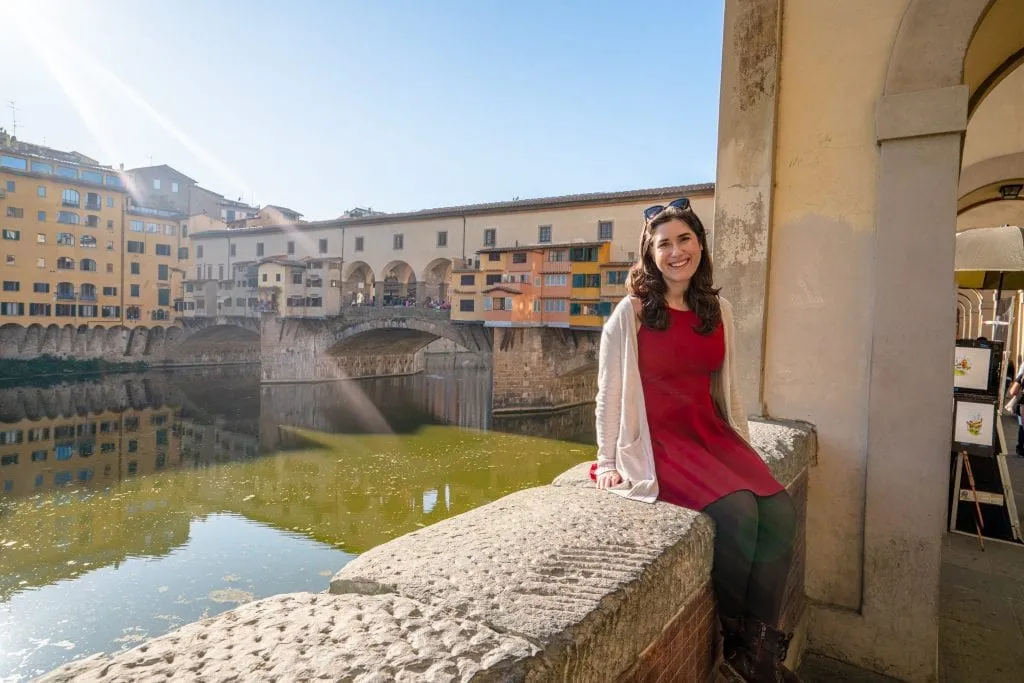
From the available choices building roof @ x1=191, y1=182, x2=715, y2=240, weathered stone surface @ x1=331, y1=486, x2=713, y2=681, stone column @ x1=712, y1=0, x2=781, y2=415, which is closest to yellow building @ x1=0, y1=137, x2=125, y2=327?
building roof @ x1=191, y1=182, x2=715, y2=240

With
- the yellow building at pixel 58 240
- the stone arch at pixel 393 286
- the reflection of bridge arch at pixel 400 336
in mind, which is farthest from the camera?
the stone arch at pixel 393 286

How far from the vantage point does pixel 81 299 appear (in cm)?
3628

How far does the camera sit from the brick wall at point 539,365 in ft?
81.8

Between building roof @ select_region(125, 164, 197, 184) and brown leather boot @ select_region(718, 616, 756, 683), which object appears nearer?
brown leather boot @ select_region(718, 616, 756, 683)

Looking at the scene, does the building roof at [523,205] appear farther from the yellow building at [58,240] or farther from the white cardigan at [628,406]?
the white cardigan at [628,406]

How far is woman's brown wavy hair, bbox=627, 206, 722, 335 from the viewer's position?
2.17 metres

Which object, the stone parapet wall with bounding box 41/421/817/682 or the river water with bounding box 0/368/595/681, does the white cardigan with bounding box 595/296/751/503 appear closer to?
the stone parapet wall with bounding box 41/421/817/682

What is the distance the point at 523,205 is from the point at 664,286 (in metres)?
27.7

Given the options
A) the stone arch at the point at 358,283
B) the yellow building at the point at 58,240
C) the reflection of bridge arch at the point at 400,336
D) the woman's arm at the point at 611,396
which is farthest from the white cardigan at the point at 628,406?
the yellow building at the point at 58,240

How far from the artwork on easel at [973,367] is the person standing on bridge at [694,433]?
3.52 metres

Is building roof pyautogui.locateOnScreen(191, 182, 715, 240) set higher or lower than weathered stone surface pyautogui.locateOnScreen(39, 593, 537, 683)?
higher

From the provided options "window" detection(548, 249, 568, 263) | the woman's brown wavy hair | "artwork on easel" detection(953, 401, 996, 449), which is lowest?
"artwork on easel" detection(953, 401, 996, 449)

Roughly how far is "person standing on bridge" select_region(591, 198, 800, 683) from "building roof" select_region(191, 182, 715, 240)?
18.9 m

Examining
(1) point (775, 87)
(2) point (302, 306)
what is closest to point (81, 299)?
(2) point (302, 306)
